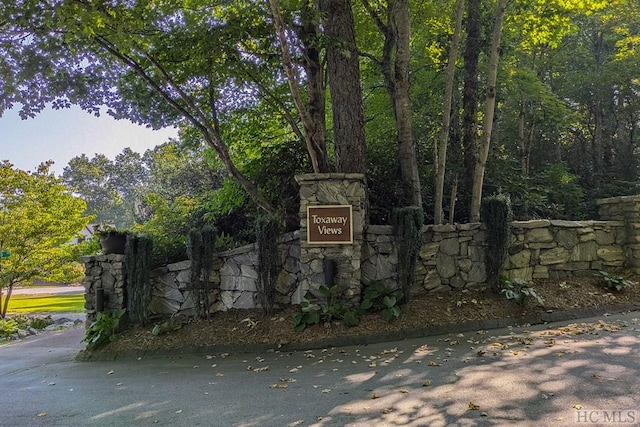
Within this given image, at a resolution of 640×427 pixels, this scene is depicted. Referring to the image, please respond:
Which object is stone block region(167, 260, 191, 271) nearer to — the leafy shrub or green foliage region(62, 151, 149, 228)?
the leafy shrub

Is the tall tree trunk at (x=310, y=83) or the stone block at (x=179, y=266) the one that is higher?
the tall tree trunk at (x=310, y=83)

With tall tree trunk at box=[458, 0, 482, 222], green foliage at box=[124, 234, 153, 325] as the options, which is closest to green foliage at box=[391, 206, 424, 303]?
tall tree trunk at box=[458, 0, 482, 222]

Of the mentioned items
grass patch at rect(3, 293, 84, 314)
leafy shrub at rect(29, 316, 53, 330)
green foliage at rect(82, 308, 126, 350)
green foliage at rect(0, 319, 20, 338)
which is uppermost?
green foliage at rect(82, 308, 126, 350)

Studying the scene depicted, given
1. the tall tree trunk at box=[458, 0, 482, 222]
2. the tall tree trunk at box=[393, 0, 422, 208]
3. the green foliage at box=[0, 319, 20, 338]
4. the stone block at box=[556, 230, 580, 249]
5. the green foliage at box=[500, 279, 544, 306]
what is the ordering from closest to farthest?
the green foliage at box=[500, 279, 544, 306], the stone block at box=[556, 230, 580, 249], the tall tree trunk at box=[393, 0, 422, 208], the tall tree trunk at box=[458, 0, 482, 222], the green foliage at box=[0, 319, 20, 338]

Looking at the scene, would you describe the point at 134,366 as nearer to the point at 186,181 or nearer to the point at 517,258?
the point at 517,258

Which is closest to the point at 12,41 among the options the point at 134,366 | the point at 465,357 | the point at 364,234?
the point at 134,366

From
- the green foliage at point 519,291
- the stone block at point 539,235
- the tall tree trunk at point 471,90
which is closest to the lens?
the green foliage at point 519,291

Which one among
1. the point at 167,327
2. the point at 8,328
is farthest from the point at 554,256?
the point at 8,328

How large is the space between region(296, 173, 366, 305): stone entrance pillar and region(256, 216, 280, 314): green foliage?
1.64 feet

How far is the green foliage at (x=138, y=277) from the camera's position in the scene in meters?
6.22

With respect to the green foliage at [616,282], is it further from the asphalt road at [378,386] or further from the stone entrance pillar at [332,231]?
the stone entrance pillar at [332,231]

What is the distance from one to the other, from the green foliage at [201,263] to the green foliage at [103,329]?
1182 mm

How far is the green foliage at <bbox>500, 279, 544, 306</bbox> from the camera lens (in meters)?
5.48

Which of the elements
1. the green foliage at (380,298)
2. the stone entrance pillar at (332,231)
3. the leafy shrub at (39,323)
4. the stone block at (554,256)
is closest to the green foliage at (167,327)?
the stone entrance pillar at (332,231)
